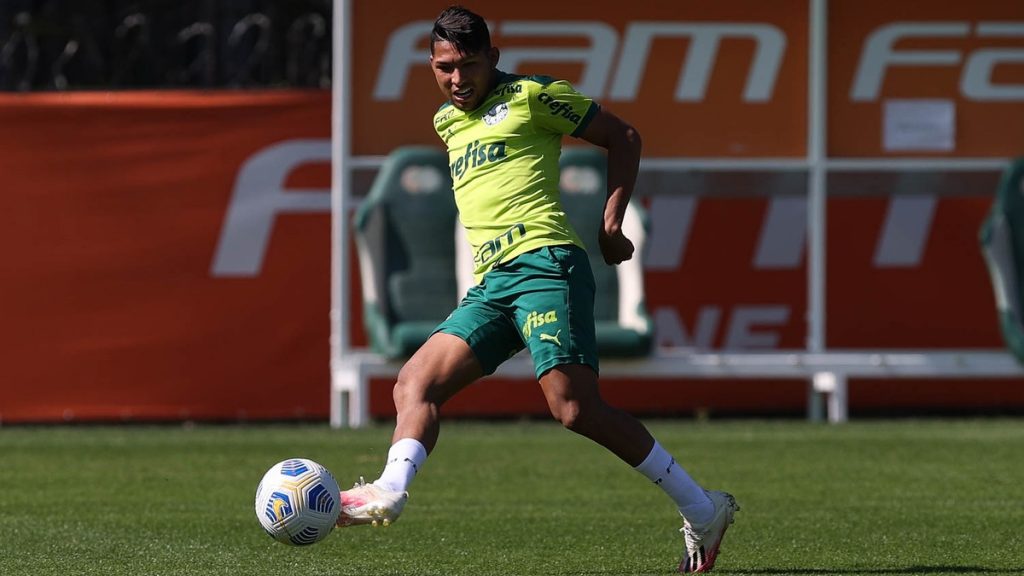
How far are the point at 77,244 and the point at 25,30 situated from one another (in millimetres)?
1903

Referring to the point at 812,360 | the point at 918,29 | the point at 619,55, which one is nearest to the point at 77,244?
the point at 619,55

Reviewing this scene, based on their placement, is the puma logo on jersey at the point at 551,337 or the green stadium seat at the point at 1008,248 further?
the green stadium seat at the point at 1008,248

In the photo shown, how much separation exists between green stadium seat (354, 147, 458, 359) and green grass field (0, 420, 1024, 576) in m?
0.94

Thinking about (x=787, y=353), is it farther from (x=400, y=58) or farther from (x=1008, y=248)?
(x=400, y=58)

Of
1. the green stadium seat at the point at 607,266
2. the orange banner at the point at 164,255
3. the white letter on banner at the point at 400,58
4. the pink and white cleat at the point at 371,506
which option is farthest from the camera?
the white letter on banner at the point at 400,58

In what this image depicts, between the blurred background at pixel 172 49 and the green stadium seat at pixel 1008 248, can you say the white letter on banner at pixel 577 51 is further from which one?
the green stadium seat at pixel 1008 248

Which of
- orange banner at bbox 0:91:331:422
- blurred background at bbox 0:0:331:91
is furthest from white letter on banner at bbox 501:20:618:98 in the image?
blurred background at bbox 0:0:331:91

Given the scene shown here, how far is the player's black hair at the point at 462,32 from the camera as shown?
6539 millimetres

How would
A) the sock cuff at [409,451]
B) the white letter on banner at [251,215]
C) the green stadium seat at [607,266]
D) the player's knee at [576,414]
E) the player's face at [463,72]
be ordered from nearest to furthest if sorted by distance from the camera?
the sock cuff at [409,451] → the player's knee at [576,414] → the player's face at [463,72] → the green stadium seat at [607,266] → the white letter on banner at [251,215]

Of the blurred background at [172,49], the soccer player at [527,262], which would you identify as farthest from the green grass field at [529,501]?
the blurred background at [172,49]

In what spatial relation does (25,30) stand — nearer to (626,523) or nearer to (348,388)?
(348,388)

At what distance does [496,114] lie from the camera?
6742 mm

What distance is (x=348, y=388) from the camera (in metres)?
13.1

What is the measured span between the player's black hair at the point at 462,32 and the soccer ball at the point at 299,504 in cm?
149
